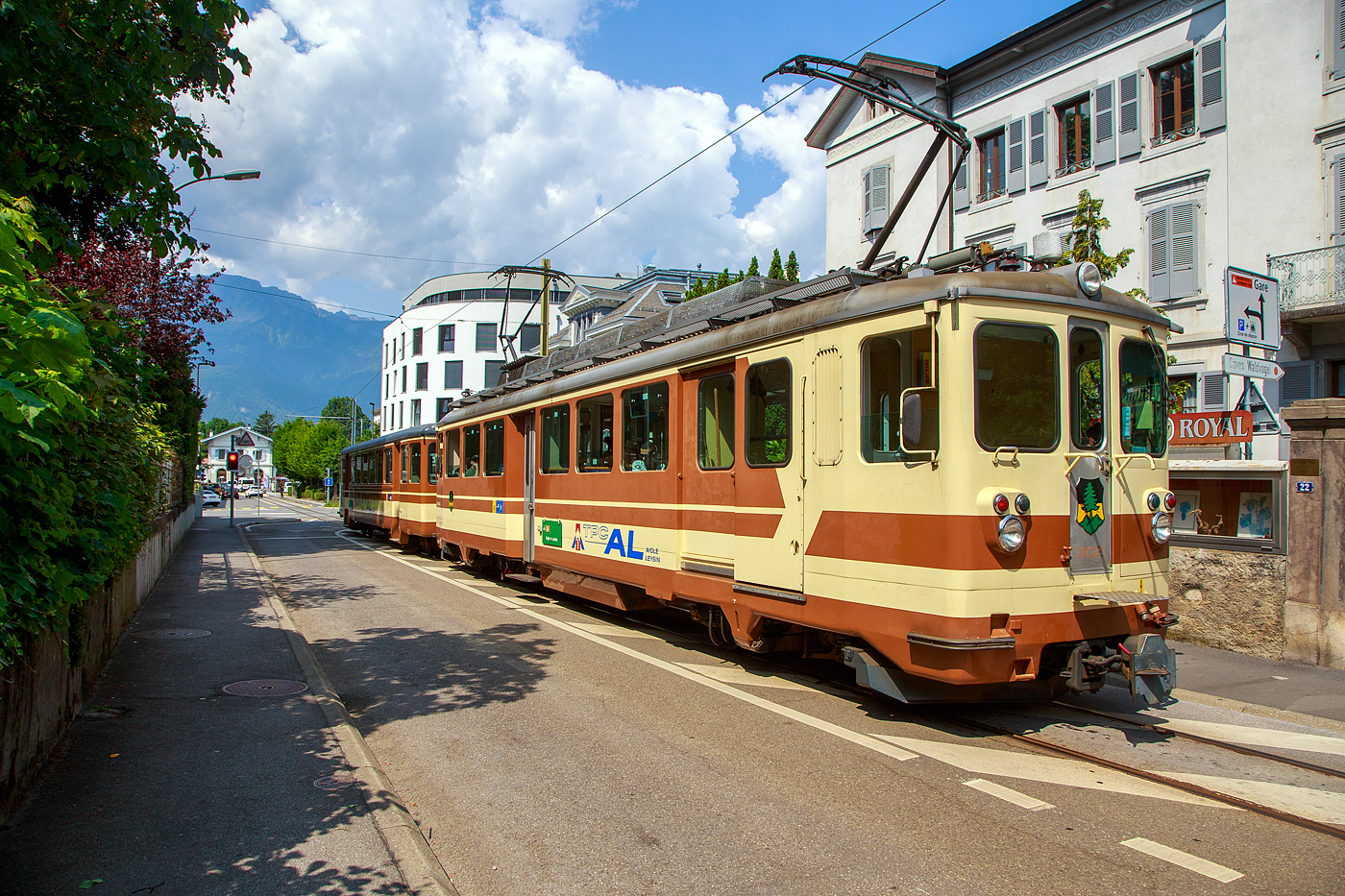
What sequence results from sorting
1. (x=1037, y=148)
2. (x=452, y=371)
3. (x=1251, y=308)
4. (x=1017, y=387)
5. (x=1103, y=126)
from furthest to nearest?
(x=452, y=371)
(x=1037, y=148)
(x=1103, y=126)
(x=1251, y=308)
(x=1017, y=387)

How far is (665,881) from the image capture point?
12.4 ft

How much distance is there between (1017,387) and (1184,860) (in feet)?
9.74

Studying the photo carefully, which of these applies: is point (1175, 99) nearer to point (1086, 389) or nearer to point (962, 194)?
point (962, 194)

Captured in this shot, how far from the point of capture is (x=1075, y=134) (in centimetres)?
1878

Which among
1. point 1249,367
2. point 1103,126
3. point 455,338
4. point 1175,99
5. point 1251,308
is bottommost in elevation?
point 1249,367

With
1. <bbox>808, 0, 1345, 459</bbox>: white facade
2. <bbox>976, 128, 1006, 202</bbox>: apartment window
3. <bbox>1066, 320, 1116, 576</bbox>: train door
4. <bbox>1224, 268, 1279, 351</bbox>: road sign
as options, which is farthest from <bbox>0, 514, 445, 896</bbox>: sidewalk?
<bbox>976, 128, 1006, 202</bbox>: apartment window

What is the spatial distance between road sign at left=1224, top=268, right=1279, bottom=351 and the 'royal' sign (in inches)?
40.8

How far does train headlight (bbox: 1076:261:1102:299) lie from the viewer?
19.8 feet

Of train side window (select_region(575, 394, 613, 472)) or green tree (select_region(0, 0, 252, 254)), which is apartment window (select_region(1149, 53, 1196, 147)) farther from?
green tree (select_region(0, 0, 252, 254))

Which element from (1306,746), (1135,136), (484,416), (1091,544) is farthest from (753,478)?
(1135,136)

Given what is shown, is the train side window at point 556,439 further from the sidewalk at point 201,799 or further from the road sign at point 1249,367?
the road sign at point 1249,367

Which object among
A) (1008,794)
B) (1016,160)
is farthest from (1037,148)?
(1008,794)

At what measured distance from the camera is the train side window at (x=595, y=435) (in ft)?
32.1

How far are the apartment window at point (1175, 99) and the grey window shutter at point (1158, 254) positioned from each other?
155 centimetres
